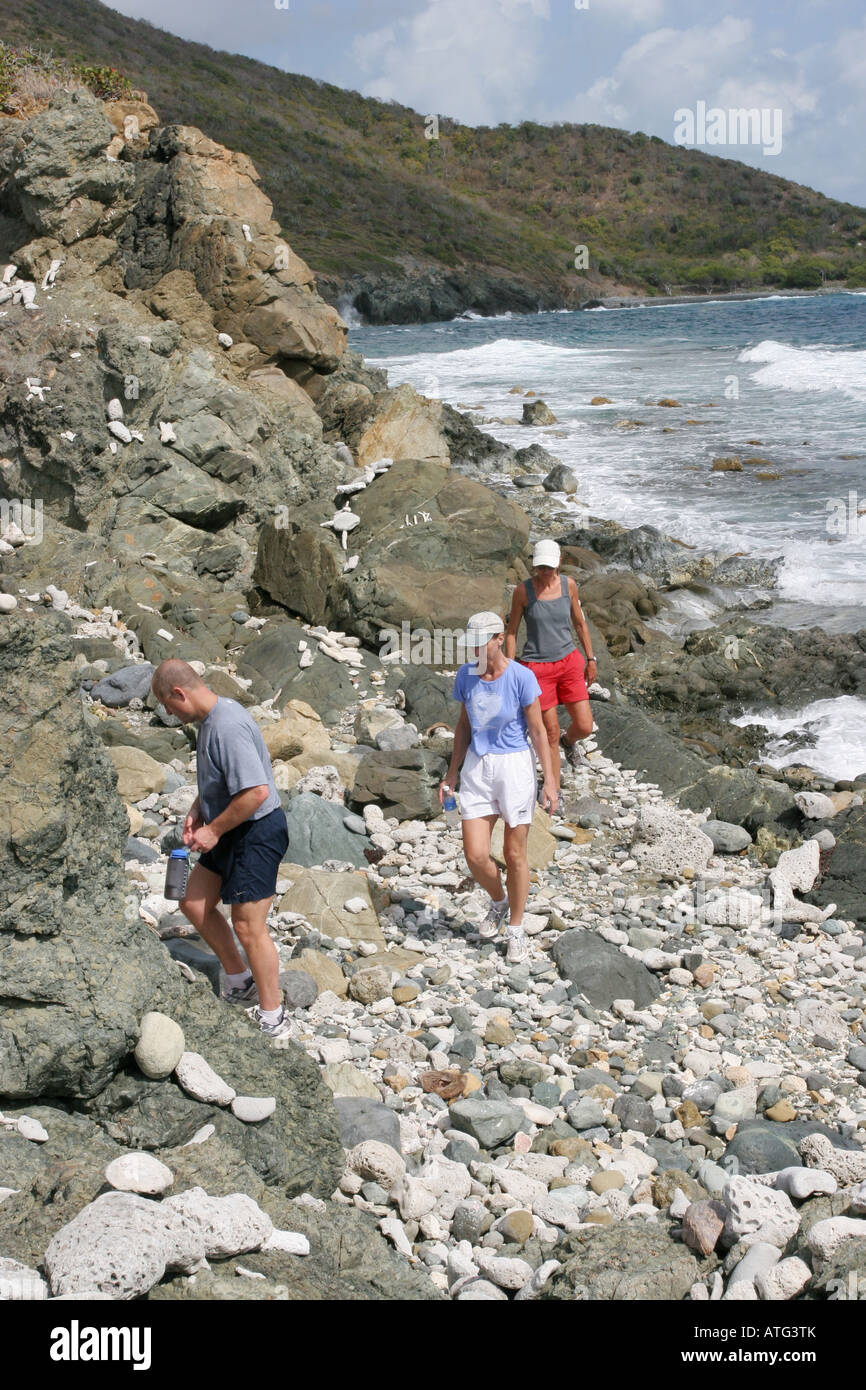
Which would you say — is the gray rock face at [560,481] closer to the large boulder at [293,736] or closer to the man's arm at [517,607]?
the large boulder at [293,736]

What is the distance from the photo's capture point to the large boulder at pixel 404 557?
1012 cm

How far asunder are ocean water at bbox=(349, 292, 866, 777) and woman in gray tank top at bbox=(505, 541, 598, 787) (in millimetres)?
2860

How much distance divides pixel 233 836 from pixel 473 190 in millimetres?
128062

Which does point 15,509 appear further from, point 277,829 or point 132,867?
point 277,829

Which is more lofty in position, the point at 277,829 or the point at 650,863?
the point at 277,829

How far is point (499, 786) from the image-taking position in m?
5.52

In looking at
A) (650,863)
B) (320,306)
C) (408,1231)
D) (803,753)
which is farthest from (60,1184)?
(320,306)

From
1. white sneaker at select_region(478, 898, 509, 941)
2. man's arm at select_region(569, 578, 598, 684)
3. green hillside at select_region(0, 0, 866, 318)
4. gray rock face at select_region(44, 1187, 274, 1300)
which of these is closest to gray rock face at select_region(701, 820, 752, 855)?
man's arm at select_region(569, 578, 598, 684)

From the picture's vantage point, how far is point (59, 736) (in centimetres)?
360

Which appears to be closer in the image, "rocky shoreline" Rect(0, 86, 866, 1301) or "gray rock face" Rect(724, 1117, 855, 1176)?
"rocky shoreline" Rect(0, 86, 866, 1301)

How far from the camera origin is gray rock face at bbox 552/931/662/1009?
5.37 meters

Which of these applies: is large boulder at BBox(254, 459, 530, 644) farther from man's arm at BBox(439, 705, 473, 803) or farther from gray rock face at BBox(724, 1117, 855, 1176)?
gray rock face at BBox(724, 1117, 855, 1176)

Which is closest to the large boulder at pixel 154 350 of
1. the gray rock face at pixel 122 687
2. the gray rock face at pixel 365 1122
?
the gray rock face at pixel 122 687

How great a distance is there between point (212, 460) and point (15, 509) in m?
2.19
